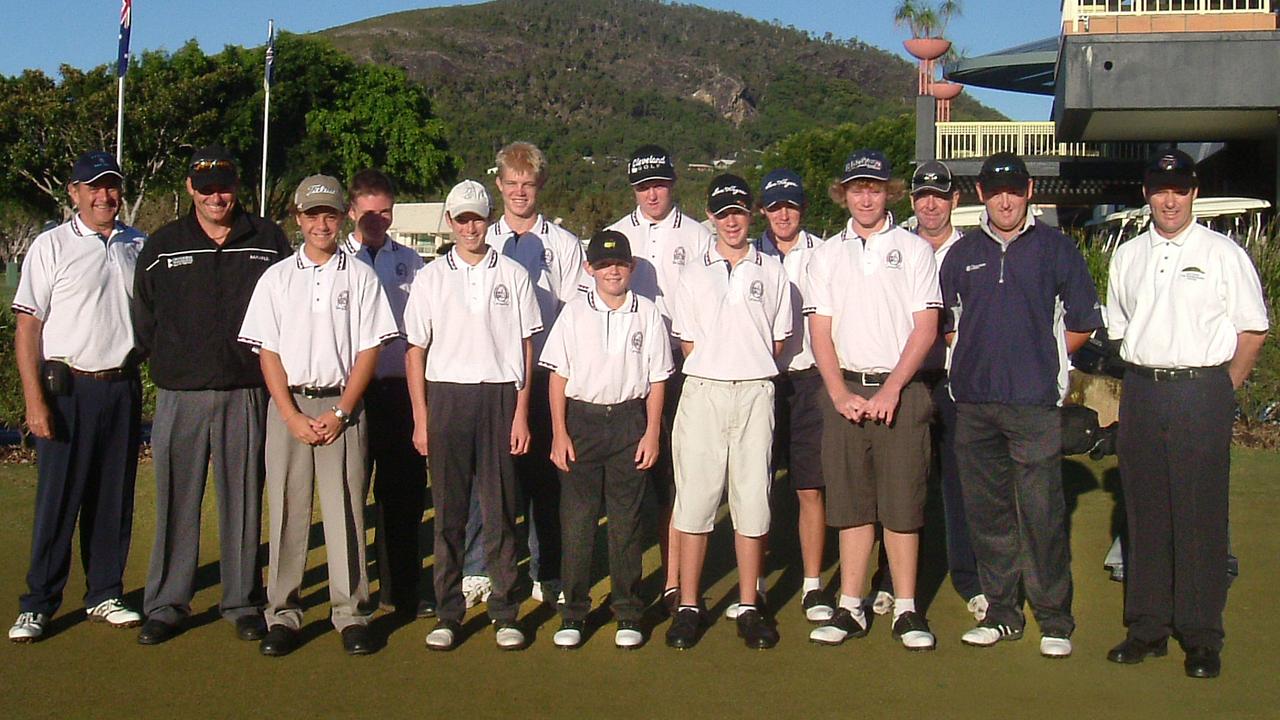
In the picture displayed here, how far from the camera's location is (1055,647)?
5.50 metres

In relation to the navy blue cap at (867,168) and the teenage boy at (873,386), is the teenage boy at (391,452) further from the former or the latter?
the navy blue cap at (867,168)

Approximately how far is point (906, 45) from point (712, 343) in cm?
3337

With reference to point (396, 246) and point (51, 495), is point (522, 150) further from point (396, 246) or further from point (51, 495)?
point (51, 495)

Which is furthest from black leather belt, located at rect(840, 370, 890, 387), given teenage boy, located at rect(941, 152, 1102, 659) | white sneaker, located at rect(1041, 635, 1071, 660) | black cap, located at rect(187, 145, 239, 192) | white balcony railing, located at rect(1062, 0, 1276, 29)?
white balcony railing, located at rect(1062, 0, 1276, 29)

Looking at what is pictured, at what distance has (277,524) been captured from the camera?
571 cm

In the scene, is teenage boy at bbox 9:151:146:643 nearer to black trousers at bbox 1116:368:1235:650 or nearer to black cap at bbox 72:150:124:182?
black cap at bbox 72:150:124:182

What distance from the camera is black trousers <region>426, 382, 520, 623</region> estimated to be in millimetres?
5715

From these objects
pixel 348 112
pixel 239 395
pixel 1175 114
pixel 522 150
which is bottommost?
pixel 239 395

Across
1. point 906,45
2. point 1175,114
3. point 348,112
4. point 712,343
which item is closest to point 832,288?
point 712,343

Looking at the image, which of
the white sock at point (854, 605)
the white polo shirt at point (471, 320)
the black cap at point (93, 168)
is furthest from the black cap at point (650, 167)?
the black cap at point (93, 168)

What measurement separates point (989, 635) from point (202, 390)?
3.76m

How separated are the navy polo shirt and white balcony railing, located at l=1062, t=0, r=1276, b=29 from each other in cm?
1108

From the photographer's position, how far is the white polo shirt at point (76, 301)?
5914 millimetres

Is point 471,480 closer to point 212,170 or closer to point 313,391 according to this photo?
point 313,391
